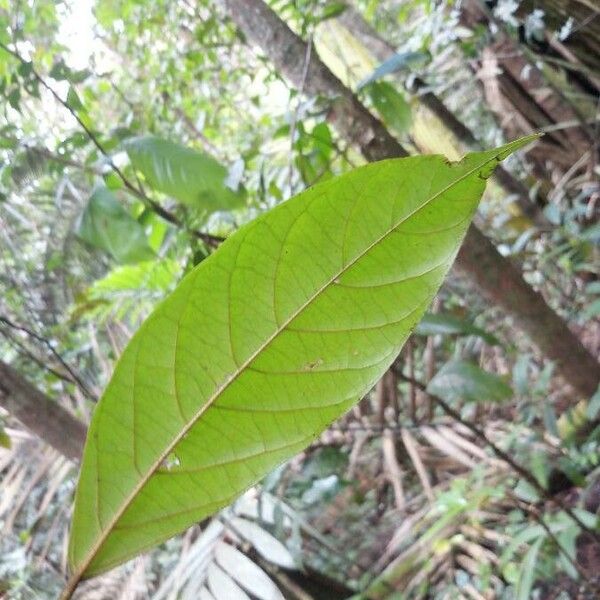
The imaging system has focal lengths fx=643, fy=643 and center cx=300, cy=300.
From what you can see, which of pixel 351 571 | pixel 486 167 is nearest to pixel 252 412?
pixel 486 167

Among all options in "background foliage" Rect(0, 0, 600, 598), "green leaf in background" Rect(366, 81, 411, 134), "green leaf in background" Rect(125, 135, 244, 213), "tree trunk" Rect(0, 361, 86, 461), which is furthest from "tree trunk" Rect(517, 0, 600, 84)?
"tree trunk" Rect(0, 361, 86, 461)

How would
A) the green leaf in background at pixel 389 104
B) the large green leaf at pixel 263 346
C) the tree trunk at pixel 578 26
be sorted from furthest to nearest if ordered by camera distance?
the tree trunk at pixel 578 26
the green leaf in background at pixel 389 104
the large green leaf at pixel 263 346

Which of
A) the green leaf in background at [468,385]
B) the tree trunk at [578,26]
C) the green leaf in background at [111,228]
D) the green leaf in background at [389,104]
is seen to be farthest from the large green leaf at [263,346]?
the tree trunk at [578,26]

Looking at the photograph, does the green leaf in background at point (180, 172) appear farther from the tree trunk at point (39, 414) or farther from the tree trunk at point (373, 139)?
the tree trunk at point (39, 414)

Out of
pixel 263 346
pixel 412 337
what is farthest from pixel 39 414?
pixel 412 337

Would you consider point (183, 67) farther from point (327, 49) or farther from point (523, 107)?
point (523, 107)
